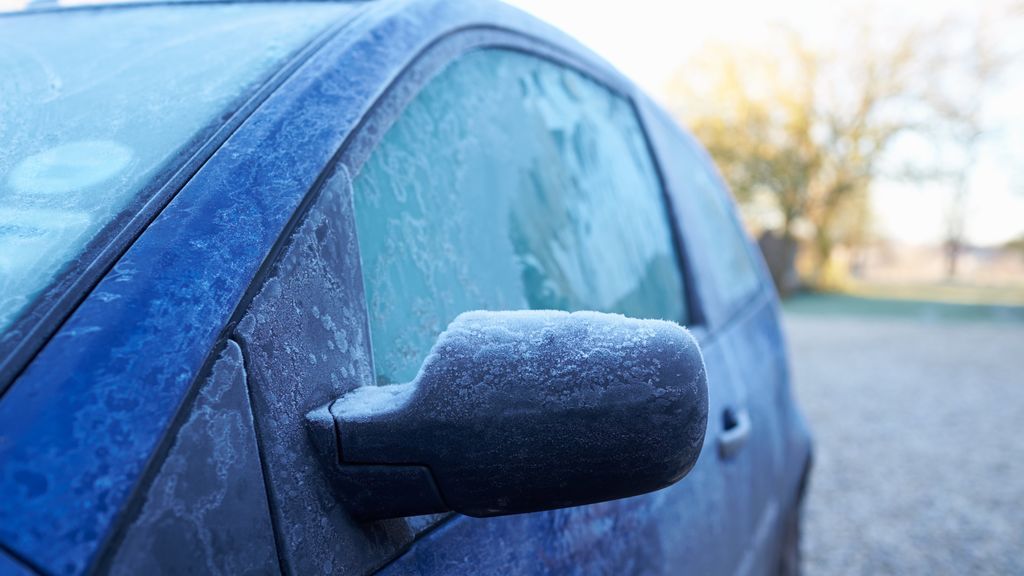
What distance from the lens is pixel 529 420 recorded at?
30.8 inches

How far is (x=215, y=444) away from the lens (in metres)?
0.75

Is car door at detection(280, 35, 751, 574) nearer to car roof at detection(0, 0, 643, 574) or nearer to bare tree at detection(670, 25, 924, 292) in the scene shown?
car roof at detection(0, 0, 643, 574)

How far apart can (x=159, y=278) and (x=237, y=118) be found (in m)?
0.29

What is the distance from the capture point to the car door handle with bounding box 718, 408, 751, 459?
183cm

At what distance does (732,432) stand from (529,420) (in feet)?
3.96

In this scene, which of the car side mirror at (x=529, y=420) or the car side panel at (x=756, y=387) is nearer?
the car side mirror at (x=529, y=420)

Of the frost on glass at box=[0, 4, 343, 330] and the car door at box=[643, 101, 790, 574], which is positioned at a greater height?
the frost on glass at box=[0, 4, 343, 330]

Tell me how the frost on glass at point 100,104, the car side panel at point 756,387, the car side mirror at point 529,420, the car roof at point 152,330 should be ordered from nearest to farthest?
the car roof at point 152,330, the car side mirror at point 529,420, the frost on glass at point 100,104, the car side panel at point 756,387

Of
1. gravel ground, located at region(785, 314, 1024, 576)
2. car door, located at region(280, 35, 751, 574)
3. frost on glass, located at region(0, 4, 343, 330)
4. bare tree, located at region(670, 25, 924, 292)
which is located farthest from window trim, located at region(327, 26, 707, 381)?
bare tree, located at region(670, 25, 924, 292)

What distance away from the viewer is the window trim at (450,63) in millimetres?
1053

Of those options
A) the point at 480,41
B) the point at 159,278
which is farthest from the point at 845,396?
the point at 159,278

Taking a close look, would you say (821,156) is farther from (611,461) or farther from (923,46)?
(611,461)

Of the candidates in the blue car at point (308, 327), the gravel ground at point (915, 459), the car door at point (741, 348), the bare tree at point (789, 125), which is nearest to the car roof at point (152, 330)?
the blue car at point (308, 327)

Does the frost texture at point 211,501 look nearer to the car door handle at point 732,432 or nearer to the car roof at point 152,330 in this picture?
the car roof at point 152,330
